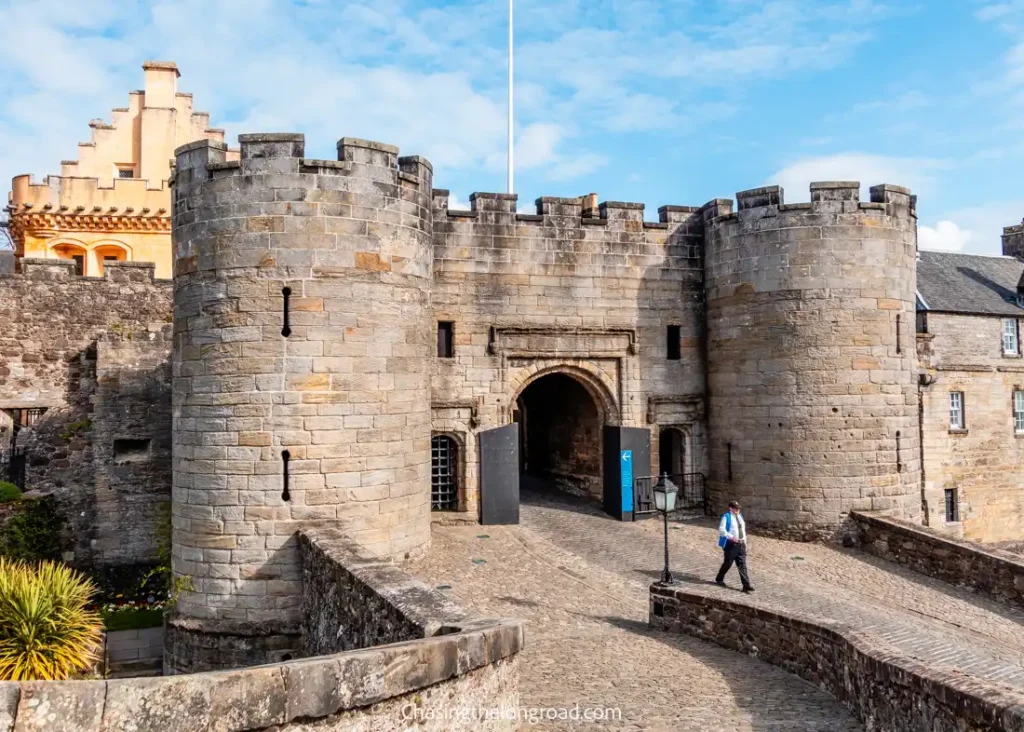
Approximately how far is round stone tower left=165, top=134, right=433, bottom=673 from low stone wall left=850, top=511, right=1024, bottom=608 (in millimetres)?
9088

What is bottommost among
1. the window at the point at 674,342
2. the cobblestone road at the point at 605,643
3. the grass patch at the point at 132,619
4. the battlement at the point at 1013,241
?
the grass patch at the point at 132,619

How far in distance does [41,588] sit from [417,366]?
605cm

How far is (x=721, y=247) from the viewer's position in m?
16.6

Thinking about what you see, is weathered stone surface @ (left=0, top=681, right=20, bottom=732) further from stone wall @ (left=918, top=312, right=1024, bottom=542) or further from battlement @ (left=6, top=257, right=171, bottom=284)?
stone wall @ (left=918, top=312, right=1024, bottom=542)

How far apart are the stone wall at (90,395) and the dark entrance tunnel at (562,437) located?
881cm

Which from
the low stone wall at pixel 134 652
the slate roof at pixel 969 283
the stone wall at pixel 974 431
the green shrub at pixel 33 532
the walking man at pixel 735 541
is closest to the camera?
the walking man at pixel 735 541

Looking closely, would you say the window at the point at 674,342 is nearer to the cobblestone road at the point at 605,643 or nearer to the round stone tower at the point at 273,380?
the cobblestone road at the point at 605,643

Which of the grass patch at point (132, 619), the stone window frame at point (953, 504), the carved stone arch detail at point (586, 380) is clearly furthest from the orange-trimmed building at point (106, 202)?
the stone window frame at point (953, 504)

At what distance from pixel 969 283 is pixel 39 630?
26.9 meters

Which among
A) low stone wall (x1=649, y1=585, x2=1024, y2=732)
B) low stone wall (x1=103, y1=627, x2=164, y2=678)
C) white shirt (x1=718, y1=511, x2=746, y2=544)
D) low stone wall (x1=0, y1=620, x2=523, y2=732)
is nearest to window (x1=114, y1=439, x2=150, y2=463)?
low stone wall (x1=103, y1=627, x2=164, y2=678)

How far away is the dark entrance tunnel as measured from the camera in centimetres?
1795

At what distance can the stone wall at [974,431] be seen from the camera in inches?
901

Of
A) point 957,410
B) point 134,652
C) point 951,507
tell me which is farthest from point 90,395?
point 957,410

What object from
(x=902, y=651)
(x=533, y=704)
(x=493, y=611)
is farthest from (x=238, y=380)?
(x=902, y=651)
